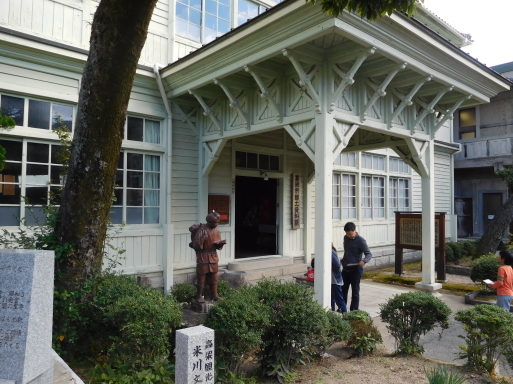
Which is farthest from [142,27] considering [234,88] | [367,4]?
[234,88]

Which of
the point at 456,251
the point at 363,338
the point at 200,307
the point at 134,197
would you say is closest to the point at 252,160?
the point at 134,197

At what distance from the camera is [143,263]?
8.00m

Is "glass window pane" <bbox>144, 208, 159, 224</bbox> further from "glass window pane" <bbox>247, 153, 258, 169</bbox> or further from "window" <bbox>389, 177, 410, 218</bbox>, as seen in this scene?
"window" <bbox>389, 177, 410, 218</bbox>

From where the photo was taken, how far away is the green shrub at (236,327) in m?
3.91

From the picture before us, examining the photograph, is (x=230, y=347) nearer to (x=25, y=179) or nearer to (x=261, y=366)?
(x=261, y=366)

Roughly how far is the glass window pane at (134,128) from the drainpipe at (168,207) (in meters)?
0.60

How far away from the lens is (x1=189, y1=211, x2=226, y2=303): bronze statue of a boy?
591 cm

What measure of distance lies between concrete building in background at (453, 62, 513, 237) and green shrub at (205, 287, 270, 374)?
53.0ft

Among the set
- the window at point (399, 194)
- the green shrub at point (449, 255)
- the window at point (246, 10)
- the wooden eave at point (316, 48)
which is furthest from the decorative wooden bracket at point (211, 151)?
the green shrub at point (449, 255)

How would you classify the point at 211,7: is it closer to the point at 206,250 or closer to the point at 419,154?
the point at 419,154

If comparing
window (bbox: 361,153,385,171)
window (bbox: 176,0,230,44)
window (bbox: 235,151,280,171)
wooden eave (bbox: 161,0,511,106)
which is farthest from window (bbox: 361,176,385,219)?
window (bbox: 176,0,230,44)

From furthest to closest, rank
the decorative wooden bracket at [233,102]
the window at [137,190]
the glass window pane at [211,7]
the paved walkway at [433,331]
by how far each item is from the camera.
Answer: the glass window pane at [211,7], the window at [137,190], the decorative wooden bracket at [233,102], the paved walkway at [433,331]

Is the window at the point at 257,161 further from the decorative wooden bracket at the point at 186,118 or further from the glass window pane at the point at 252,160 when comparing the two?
the decorative wooden bracket at the point at 186,118

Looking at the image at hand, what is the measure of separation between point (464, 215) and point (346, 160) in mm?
10163
